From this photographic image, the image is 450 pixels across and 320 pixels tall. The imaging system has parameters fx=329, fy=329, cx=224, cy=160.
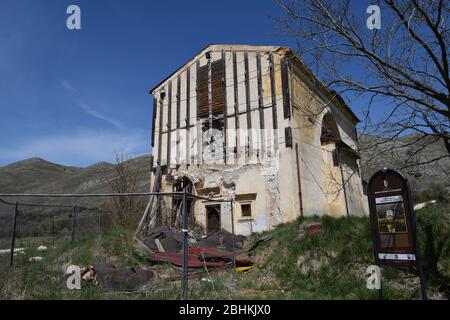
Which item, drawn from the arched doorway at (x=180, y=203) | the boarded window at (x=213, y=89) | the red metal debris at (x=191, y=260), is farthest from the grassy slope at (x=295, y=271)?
the boarded window at (x=213, y=89)

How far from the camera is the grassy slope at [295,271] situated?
6090 mm

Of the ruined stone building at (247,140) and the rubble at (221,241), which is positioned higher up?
the ruined stone building at (247,140)

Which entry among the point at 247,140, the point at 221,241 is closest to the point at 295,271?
the point at 221,241

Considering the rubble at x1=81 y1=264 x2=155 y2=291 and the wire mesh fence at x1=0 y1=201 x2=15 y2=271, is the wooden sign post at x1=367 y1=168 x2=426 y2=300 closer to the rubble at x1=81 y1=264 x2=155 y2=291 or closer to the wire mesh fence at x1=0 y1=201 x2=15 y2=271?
the rubble at x1=81 y1=264 x2=155 y2=291

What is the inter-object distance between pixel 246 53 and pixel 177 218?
8622mm

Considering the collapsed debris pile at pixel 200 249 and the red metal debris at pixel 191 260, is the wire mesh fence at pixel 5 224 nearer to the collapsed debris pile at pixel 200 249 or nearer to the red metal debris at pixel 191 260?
the red metal debris at pixel 191 260

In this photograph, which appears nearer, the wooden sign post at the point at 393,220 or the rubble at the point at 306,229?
the wooden sign post at the point at 393,220

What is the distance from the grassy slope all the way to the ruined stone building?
455 cm

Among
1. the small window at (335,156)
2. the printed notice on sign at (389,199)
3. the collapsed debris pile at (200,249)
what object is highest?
the small window at (335,156)

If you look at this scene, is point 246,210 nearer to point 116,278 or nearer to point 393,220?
point 116,278

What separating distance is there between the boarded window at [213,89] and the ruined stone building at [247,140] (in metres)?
0.06

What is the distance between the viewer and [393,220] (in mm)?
5312
